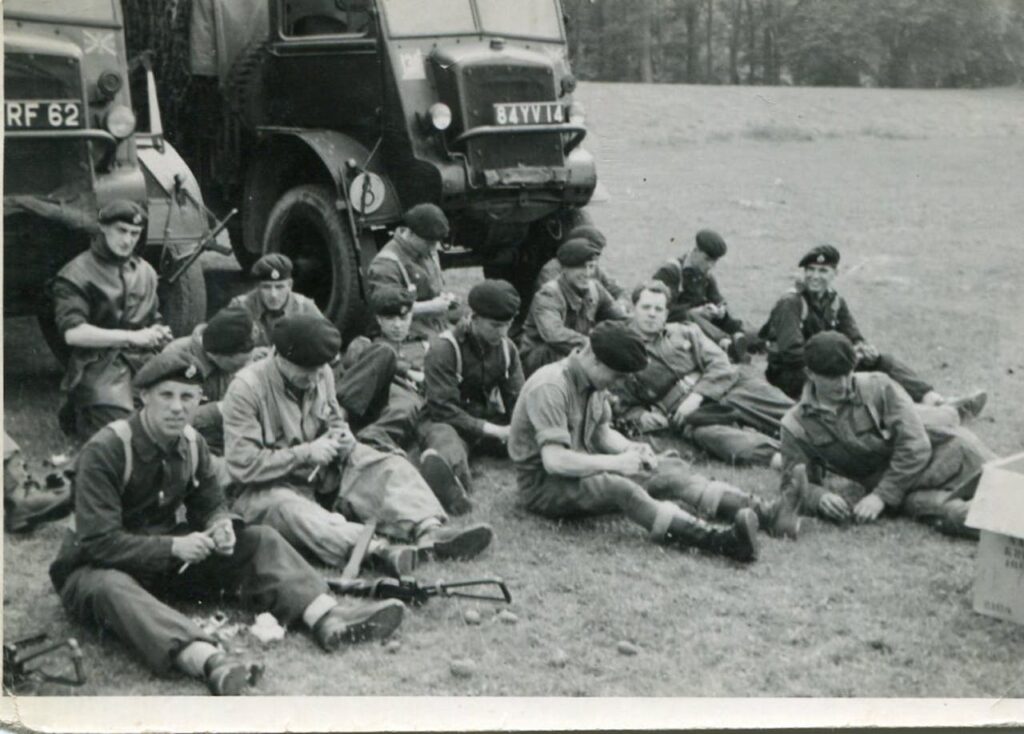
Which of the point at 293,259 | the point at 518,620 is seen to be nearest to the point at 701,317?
the point at 293,259

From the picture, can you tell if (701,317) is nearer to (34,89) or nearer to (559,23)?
(559,23)

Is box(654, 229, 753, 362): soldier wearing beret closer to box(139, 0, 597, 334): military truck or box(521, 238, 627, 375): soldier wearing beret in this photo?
box(521, 238, 627, 375): soldier wearing beret

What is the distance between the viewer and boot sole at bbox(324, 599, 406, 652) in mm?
4016

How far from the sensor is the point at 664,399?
6270 millimetres

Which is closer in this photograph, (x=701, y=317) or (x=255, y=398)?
(x=255, y=398)

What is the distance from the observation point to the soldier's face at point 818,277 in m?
6.40

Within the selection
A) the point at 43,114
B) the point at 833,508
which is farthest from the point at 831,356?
the point at 43,114

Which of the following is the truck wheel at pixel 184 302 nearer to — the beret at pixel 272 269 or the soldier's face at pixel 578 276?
the beret at pixel 272 269

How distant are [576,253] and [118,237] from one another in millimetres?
2236

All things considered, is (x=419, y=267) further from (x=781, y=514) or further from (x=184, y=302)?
(x=781, y=514)

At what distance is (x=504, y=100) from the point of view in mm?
7160

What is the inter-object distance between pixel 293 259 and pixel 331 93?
3.07 feet

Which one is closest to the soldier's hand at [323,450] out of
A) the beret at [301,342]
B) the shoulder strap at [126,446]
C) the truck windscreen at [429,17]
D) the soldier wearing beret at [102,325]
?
the beret at [301,342]

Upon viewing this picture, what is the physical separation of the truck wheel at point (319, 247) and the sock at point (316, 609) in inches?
115
